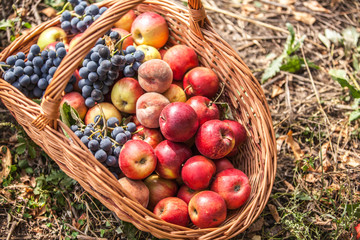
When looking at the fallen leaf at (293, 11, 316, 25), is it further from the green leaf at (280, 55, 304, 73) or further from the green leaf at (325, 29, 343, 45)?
the green leaf at (280, 55, 304, 73)

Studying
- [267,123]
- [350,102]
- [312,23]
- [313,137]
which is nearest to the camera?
[267,123]

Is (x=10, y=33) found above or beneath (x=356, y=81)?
above

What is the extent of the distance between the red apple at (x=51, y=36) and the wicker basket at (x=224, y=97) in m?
0.07

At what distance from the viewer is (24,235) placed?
2.46 meters

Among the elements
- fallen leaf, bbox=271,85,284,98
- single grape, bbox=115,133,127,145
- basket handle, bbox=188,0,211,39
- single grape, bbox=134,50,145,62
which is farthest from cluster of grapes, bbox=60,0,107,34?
fallen leaf, bbox=271,85,284,98

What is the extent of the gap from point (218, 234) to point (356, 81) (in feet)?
8.47

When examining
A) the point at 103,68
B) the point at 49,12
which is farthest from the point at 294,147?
the point at 49,12

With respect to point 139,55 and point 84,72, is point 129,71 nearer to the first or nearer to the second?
point 139,55

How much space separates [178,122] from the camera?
2090 mm

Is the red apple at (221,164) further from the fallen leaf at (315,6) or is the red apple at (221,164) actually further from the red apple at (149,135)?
the fallen leaf at (315,6)

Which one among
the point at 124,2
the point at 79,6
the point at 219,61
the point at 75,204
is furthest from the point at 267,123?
the point at 79,6

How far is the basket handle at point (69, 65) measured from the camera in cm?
178

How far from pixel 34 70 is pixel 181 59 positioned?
1.21 m

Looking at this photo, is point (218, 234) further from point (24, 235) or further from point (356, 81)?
point (356, 81)
